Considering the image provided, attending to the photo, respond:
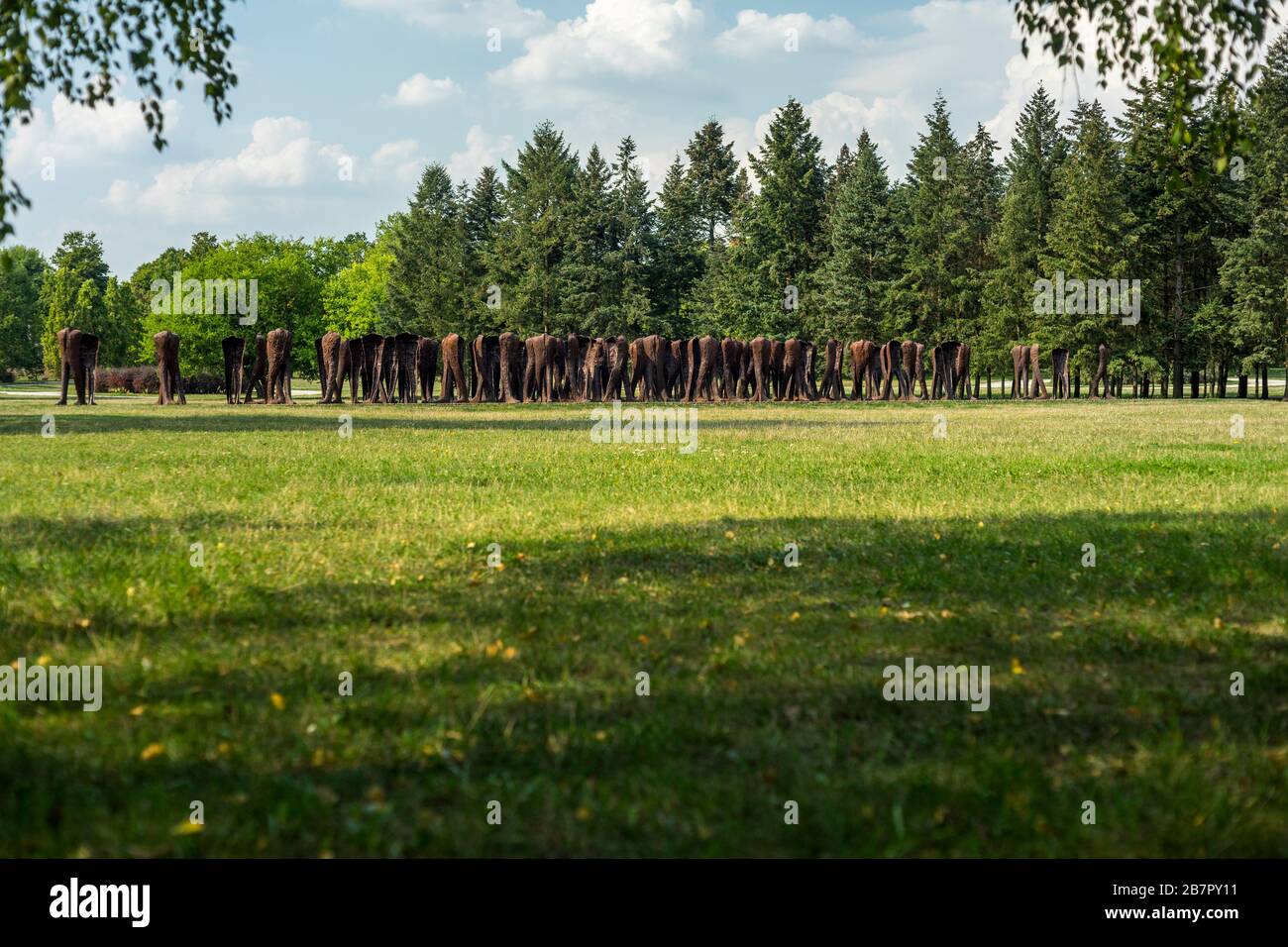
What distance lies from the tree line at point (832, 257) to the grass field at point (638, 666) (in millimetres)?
49392

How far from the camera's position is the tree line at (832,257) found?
57.3m

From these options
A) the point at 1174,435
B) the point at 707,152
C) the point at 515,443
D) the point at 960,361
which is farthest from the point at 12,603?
the point at 707,152

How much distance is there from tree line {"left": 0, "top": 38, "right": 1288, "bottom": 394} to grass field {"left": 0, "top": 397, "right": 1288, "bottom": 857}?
162 feet

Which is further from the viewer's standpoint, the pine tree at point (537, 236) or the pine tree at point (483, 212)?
the pine tree at point (483, 212)

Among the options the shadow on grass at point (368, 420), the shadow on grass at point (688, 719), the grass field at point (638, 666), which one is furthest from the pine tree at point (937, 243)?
the shadow on grass at point (688, 719)

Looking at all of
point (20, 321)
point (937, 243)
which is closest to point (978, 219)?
point (937, 243)

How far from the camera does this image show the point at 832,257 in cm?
7194

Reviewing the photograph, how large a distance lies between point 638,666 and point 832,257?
225ft

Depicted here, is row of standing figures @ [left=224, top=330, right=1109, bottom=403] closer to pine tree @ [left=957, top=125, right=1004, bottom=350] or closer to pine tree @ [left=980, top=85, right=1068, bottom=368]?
pine tree @ [left=980, top=85, right=1068, bottom=368]

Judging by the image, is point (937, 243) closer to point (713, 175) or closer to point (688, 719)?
point (713, 175)

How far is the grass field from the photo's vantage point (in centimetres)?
410
